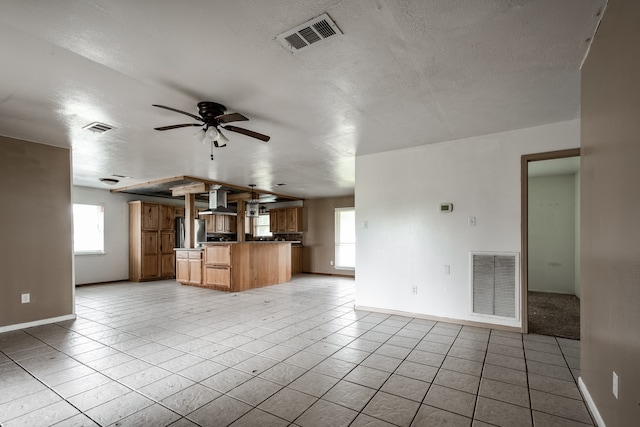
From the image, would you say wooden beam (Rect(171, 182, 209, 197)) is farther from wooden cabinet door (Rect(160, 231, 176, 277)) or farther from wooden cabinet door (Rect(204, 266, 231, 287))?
wooden cabinet door (Rect(204, 266, 231, 287))

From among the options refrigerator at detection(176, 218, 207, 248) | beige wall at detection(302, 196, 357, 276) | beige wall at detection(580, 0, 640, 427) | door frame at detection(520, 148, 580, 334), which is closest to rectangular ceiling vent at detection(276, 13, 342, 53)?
beige wall at detection(580, 0, 640, 427)

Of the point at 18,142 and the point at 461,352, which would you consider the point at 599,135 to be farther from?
the point at 18,142

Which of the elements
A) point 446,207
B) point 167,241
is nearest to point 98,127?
point 446,207

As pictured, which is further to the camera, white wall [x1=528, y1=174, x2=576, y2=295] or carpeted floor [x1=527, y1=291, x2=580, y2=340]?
white wall [x1=528, y1=174, x2=576, y2=295]

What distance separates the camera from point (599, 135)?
195cm

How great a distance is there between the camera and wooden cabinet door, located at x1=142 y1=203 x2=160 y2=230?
323 inches

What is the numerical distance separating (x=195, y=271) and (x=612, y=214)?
736 centimetres

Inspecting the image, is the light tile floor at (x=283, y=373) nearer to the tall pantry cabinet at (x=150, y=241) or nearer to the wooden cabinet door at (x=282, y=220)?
the tall pantry cabinet at (x=150, y=241)

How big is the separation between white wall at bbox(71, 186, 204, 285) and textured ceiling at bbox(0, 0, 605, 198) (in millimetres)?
4233

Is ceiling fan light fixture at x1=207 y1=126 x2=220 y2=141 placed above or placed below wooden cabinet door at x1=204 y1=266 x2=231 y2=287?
above

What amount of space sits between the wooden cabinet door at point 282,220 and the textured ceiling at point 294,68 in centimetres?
618

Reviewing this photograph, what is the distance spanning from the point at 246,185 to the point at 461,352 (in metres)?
6.24

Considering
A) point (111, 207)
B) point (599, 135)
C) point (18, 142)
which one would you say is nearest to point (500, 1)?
point (599, 135)

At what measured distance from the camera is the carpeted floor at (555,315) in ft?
12.6
